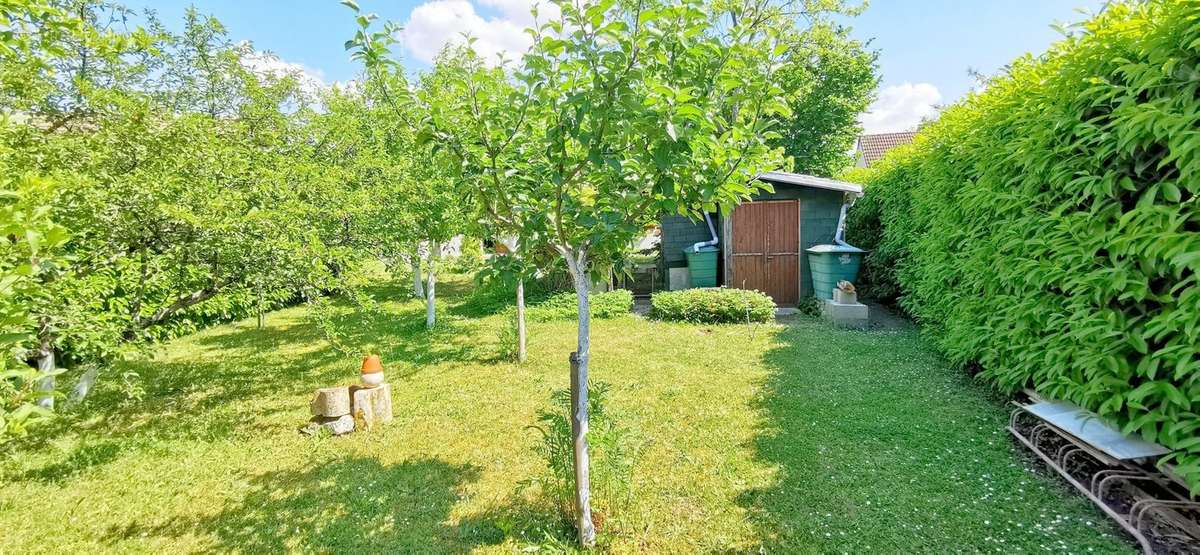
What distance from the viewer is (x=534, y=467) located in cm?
322

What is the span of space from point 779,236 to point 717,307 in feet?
8.08

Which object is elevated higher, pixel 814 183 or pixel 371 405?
pixel 814 183

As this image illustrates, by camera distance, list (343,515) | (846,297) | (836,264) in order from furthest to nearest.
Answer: (836,264) < (846,297) < (343,515)

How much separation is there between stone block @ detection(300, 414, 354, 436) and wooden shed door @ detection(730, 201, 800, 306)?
Result: 7016 mm

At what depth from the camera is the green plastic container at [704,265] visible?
9258 millimetres

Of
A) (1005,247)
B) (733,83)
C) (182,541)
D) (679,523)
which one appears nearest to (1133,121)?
(1005,247)

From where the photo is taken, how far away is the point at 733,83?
5.98ft

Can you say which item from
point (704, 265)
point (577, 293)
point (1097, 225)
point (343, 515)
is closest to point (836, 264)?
point (704, 265)

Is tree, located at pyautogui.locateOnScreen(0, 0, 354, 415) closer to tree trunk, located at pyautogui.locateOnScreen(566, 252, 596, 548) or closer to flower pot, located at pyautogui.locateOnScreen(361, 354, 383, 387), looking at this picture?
flower pot, located at pyautogui.locateOnScreen(361, 354, 383, 387)

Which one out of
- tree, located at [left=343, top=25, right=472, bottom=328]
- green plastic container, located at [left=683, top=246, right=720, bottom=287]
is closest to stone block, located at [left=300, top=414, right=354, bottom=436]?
tree, located at [left=343, top=25, right=472, bottom=328]

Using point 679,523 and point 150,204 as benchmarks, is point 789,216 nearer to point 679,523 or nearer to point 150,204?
point 679,523

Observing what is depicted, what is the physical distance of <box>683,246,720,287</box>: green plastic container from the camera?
9258 mm

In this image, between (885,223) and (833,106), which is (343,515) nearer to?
(885,223)

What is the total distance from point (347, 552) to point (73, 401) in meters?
3.80
